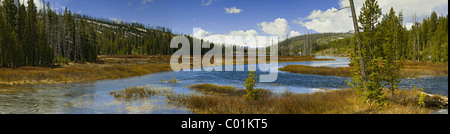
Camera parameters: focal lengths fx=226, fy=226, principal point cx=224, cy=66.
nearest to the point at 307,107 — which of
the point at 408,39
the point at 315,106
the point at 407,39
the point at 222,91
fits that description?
the point at 315,106

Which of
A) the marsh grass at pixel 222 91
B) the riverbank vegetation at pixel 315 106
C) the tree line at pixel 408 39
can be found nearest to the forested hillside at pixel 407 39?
the tree line at pixel 408 39

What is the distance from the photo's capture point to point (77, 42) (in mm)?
69000

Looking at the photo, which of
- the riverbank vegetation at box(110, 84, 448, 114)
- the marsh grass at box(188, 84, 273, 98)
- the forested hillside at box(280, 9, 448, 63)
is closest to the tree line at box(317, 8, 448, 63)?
the forested hillside at box(280, 9, 448, 63)

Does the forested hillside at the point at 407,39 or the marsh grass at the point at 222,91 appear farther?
the marsh grass at the point at 222,91

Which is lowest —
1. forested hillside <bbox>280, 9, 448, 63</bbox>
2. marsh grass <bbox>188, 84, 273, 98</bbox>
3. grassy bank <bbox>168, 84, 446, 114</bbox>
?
marsh grass <bbox>188, 84, 273, 98</bbox>

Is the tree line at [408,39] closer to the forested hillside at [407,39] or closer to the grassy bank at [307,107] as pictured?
the forested hillside at [407,39]

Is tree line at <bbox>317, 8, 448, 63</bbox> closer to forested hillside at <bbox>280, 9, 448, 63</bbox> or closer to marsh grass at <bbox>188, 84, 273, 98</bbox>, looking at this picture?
forested hillside at <bbox>280, 9, 448, 63</bbox>

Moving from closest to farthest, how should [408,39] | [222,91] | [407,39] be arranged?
1. [222,91]
2. [407,39]
3. [408,39]

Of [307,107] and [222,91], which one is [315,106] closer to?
[307,107]

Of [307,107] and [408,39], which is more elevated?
[408,39]

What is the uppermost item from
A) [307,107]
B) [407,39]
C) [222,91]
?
[407,39]

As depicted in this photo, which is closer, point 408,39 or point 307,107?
point 307,107
